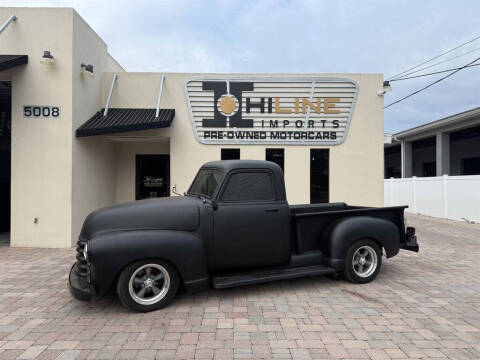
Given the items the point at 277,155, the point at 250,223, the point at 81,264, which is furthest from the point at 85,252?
the point at 277,155

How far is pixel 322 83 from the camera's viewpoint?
9.73 meters

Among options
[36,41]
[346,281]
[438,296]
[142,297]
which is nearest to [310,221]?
[346,281]

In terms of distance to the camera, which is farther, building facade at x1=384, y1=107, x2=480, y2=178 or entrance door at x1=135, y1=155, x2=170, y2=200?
building facade at x1=384, y1=107, x2=480, y2=178

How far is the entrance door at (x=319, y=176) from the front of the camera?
384 inches

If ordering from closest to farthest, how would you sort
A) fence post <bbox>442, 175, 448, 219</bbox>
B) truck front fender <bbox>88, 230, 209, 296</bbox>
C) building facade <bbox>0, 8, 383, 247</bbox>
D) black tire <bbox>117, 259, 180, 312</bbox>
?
truck front fender <bbox>88, 230, 209, 296</bbox>, black tire <bbox>117, 259, 180, 312</bbox>, building facade <bbox>0, 8, 383, 247</bbox>, fence post <bbox>442, 175, 448, 219</bbox>

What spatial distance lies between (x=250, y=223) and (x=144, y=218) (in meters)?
1.47

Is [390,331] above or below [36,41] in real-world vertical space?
below

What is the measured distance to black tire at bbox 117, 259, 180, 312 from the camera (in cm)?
398

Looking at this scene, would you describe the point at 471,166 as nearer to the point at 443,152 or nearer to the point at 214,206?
the point at 443,152

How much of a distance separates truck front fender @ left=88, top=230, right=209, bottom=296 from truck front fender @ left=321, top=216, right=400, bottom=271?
1994mm

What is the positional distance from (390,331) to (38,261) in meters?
6.57

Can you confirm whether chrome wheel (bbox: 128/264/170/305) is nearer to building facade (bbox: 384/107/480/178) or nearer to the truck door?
the truck door

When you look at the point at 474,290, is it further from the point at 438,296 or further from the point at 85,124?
the point at 85,124

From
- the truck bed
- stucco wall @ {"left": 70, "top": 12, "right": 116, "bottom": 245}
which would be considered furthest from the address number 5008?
the truck bed
